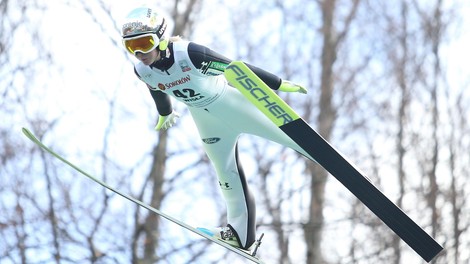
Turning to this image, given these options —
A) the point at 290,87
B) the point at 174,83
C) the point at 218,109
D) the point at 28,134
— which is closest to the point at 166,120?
the point at 218,109

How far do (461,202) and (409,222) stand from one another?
9.48 m

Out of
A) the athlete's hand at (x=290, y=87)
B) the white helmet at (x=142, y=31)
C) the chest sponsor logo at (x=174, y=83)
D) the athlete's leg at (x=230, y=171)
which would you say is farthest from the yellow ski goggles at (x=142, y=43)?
the athlete's hand at (x=290, y=87)

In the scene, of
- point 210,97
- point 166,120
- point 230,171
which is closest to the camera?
point 210,97

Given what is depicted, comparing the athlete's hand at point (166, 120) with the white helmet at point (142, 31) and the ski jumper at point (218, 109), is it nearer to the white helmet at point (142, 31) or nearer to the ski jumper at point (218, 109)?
the ski jumper at point (218, 109)

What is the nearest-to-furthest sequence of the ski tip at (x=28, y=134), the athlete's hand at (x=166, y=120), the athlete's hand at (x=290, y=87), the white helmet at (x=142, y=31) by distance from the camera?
the white helmet at (x=142, y=31) < the athlete's hand at (x=290, y=87) < the athlete's hand at (x=166, y=120) < the ski tip at (x=28, y=134)

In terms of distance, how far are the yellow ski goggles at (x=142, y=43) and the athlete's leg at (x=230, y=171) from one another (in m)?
0.66

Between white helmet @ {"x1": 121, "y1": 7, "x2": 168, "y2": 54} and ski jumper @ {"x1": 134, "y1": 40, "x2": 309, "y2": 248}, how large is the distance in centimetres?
18

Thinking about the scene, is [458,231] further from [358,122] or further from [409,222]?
[409,222]

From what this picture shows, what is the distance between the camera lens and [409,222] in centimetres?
691

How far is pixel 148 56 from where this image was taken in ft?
22.1

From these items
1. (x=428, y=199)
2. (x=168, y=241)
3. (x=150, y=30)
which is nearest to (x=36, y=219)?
(x=168, y=241)

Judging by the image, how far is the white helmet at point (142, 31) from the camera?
6.63 meters

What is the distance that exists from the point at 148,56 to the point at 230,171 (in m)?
1.05

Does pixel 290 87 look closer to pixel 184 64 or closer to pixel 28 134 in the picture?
pixel 184 64
